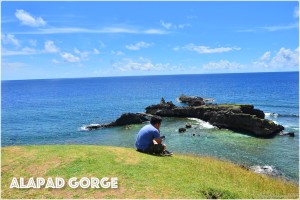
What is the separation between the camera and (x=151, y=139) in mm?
23297

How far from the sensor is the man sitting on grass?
22.9 meters

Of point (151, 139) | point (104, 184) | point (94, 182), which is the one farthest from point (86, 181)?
point (151, 139)

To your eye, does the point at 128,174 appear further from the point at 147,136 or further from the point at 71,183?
the point at 147,136

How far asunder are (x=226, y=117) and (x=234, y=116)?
8.34 feet

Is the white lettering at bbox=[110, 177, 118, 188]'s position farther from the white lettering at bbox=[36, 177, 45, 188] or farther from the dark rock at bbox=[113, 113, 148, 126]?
the dark rock at bbox=[113, 113, 148, 126]

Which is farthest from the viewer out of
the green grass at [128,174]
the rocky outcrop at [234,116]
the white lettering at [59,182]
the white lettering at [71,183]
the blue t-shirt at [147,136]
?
the rocky outcrop at [234,116]

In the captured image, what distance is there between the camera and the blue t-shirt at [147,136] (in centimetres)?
2294

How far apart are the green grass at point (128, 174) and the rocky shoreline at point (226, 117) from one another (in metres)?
46.9

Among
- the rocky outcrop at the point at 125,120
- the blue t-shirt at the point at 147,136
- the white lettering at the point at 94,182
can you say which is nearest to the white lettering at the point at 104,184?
the white lettering at the point at 94,182

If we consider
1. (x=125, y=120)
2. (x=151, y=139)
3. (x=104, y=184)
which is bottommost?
(x=125, y=120)

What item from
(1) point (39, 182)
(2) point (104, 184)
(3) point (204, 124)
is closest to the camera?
(2) point (104, 184)

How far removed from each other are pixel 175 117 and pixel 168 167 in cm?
7457

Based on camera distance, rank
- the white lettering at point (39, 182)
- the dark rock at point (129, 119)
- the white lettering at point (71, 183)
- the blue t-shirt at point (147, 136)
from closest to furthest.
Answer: the white lettering at point (71, 183) → the white lettering at point (39, 182) → the blue t-shirt at point (147, 136) → the dark rock at point (129, 119)

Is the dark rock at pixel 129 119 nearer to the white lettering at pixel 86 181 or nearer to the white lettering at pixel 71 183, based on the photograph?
the white lettering at pixel 71 183
